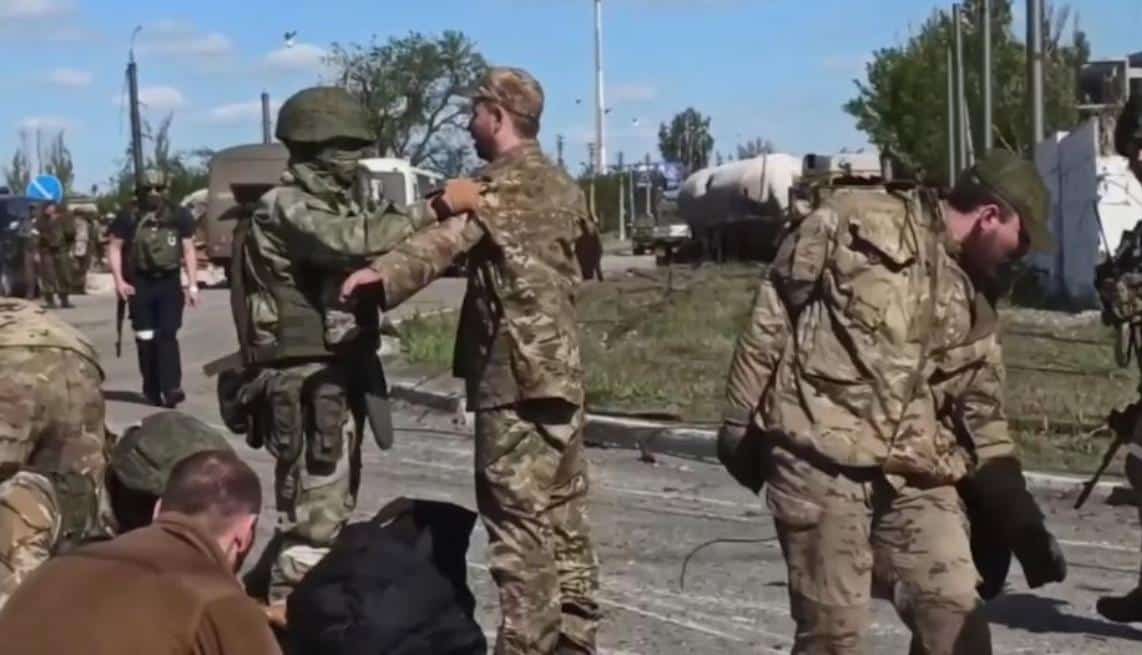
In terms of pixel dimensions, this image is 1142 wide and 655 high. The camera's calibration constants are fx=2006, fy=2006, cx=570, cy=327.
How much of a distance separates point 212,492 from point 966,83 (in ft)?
130

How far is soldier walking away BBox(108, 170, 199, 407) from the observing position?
14.6 m

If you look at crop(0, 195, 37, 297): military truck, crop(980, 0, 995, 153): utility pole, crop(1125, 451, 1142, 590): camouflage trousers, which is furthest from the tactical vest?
crop(980, 0, 995, 153): utility pole

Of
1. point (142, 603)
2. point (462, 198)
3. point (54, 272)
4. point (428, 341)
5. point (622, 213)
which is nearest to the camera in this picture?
point (142, 603)

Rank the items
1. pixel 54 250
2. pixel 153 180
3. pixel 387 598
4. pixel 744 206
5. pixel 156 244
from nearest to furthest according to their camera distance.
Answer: pixel 387 598 → pixel 156 244 → pixel 153 180 → pixel 54 250 → pixel 744 206

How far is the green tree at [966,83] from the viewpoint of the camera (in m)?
42.4

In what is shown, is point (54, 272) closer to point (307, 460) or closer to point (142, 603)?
point (307, 460)

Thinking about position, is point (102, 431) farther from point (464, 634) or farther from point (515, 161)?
point (515, 161)

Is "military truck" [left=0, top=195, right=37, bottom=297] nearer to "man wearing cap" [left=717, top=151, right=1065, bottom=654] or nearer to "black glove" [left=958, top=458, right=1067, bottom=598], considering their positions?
"black glove" [left=958, top=458, right=1067, bottom=598]

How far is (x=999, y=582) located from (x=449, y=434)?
840 centimetres

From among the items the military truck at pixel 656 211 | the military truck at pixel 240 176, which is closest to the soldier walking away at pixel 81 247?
the military truck at pixel 240 176

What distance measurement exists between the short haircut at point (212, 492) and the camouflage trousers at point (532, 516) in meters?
2.44

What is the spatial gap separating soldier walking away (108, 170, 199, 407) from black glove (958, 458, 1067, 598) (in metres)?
9.73

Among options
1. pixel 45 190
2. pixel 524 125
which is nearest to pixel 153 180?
Result: pixel 524 125

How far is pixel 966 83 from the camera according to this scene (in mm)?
41906
